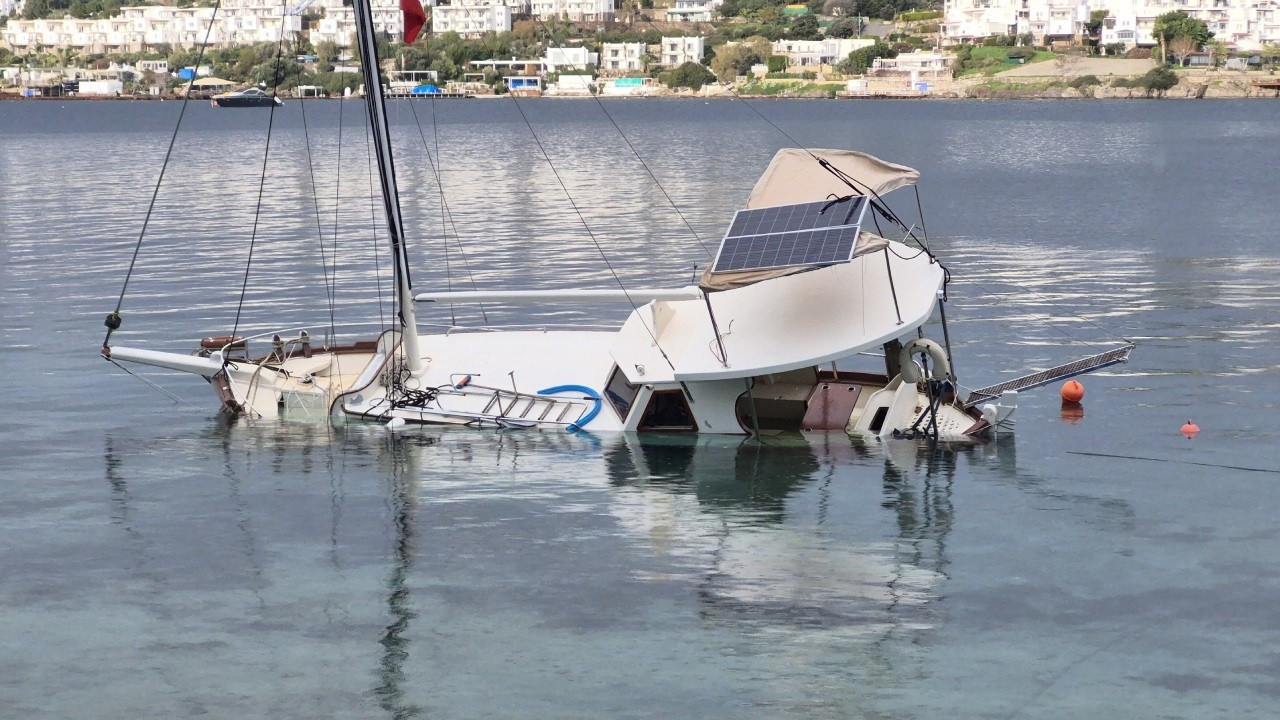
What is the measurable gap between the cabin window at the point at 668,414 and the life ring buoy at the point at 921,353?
5922 millimetres

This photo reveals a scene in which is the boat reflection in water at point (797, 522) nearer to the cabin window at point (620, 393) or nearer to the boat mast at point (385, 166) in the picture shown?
the cabin window at point (620, 393)

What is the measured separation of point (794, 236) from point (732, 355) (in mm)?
3535

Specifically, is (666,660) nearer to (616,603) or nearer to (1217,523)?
(616,603)

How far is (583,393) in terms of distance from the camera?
148 feet

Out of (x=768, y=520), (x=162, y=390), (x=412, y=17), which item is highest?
(x=412, y=17)

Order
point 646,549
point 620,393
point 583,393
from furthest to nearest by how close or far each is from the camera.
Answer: point 583,393
point 620,393
point 646,549

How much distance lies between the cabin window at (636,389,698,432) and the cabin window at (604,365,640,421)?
57cm

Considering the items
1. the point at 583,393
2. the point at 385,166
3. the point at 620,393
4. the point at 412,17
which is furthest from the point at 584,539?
the point at 412,17

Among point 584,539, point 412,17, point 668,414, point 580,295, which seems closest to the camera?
point 584,539

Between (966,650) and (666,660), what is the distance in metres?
5.47

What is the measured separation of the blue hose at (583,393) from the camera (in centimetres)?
4453

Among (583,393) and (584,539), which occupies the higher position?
(583,393)

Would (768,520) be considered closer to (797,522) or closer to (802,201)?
(797,522)

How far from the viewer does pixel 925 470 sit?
4072 cm
